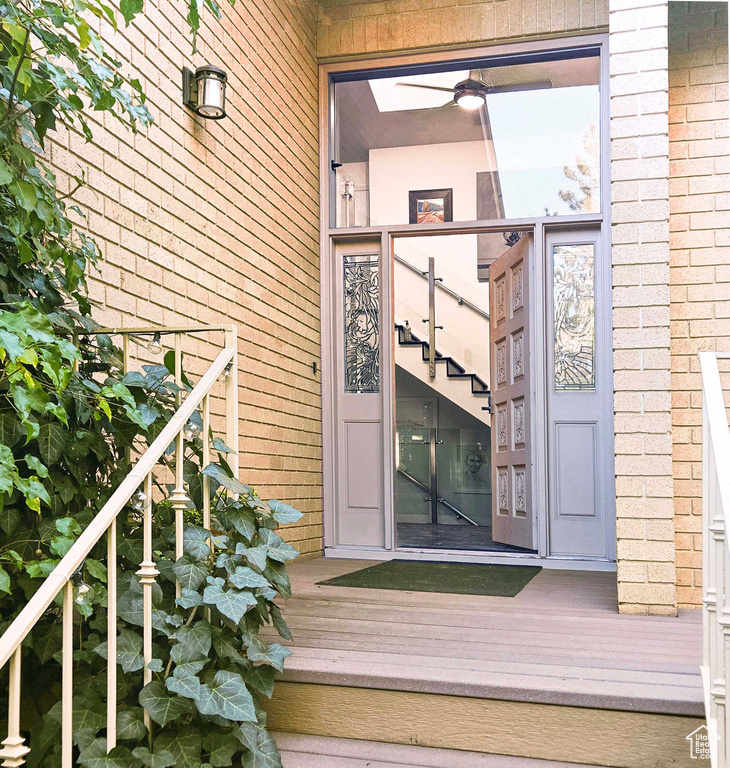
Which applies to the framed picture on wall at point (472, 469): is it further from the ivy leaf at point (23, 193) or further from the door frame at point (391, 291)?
the ivy leaf at point (23, 193)

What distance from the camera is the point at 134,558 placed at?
6.50 feet

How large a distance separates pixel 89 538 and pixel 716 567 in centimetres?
139

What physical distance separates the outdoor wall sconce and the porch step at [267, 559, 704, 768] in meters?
2.15

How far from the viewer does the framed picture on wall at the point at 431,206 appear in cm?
493

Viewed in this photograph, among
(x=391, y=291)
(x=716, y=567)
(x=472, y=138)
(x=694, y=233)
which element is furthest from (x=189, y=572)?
(x=472, y=138)

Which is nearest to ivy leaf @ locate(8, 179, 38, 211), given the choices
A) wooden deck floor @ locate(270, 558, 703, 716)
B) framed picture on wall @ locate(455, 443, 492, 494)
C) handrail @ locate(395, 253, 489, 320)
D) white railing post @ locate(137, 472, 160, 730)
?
white railing post @ locate(137, 472, 160, 730)

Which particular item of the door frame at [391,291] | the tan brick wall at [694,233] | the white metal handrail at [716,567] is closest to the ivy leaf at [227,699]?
the white metal handrail at [716,567]

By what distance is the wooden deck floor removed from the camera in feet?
6.73

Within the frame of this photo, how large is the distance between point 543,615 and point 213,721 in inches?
62.5

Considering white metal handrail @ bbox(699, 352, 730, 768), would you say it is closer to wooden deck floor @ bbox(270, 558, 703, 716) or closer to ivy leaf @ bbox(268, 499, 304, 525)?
A: wooden deck floor @ bbox(270, 558, 703, 716)

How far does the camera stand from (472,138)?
492 centimetres

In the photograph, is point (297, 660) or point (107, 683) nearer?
point (107, 683)

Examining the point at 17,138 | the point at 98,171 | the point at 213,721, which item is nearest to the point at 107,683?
the point at 213,721

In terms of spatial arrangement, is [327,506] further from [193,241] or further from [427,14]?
[427,14]
